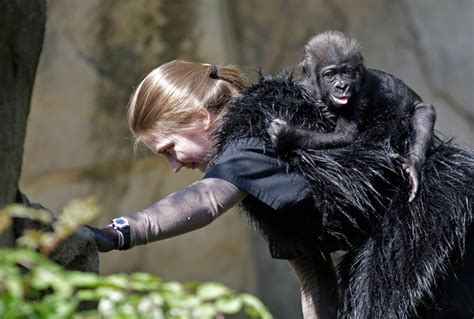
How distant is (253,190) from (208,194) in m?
0.12

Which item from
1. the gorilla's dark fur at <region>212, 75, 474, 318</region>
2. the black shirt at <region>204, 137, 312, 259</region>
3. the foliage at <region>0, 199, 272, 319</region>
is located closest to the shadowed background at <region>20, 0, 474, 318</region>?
the gorilla's dark fur at <region>212, 75, 474, 318</region>

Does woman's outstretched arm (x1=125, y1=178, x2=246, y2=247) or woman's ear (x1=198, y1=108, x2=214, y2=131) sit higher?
woman's ear (x1=198, y1=108, x2=214, y2=131)

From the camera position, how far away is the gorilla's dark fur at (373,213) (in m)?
2.33

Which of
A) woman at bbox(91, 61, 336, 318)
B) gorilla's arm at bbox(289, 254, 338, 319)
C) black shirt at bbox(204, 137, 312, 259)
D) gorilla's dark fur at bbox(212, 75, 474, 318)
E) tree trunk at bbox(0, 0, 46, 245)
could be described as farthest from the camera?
gorilla's arm at bbox(289, 254, 338, 319)

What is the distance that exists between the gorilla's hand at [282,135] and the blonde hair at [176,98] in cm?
22

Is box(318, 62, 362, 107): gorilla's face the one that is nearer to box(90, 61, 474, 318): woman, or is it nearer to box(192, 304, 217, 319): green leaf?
box(90, 61, 474, 318): woman

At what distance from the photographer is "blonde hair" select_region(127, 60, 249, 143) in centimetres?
250

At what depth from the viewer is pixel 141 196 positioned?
5.37 m

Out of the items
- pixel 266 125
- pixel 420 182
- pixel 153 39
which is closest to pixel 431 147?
pixel 420 182

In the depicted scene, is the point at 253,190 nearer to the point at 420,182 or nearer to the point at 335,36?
the point at 420,182

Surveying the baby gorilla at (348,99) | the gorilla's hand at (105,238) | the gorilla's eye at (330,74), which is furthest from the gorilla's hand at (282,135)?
the gorilla's hand at (105,238)

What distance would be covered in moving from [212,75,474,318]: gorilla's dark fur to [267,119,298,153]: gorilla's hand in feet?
0.07

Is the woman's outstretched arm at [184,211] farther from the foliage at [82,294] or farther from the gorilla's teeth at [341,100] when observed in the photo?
the foliage at [82,294]

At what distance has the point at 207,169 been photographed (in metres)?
2.40
